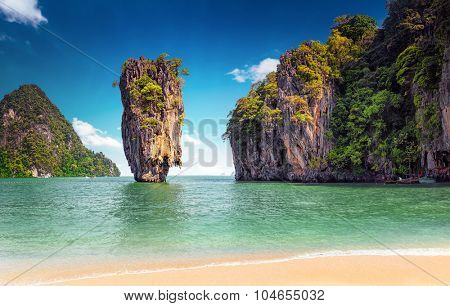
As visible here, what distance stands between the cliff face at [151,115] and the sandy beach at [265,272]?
1305 inches

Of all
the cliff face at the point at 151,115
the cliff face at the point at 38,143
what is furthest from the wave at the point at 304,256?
the cliff face at the point at 38,143

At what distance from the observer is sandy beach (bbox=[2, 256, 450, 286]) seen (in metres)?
4.47

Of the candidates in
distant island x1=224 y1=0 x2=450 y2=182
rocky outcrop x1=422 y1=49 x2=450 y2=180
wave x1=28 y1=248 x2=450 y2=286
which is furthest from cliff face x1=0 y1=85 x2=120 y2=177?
wave x1=28 y1=248 x2=450 y2=286

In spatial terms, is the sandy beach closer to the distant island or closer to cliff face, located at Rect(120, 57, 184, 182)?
the distant island

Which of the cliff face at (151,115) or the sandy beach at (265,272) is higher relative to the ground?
the cliff face at (151,115)

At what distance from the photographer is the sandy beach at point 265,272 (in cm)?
447

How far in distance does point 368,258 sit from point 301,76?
32601 millimetres

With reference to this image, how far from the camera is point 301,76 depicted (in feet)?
117

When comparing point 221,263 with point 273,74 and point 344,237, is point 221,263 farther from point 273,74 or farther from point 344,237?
point 273,74

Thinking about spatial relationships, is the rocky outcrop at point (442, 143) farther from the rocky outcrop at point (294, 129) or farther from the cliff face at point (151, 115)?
the cliff face at point (151, 115)

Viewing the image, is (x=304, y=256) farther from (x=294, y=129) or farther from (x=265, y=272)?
(x=294, y=129)

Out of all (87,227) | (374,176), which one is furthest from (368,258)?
(374,176)

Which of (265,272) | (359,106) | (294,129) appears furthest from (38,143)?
(265,272)

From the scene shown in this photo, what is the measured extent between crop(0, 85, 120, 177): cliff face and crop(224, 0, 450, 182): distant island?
7066 centimetres
